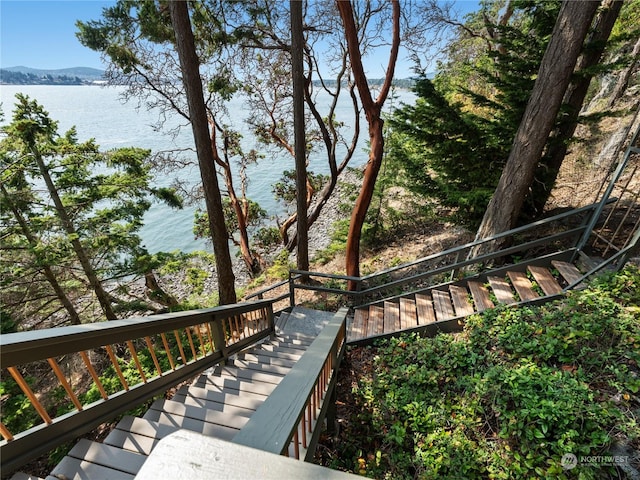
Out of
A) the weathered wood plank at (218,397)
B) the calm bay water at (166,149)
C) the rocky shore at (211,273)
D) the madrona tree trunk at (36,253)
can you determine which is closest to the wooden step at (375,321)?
the weathered wood plank at (218,397)

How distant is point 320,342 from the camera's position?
7.72 ft

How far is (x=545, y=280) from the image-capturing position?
12.5ft

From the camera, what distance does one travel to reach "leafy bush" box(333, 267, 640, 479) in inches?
81.0

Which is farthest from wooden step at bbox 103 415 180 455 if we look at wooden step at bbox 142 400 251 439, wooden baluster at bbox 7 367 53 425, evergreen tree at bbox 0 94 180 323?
evergreen tree at bbox 0 94 180 323

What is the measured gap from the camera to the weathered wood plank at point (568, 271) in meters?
3.58

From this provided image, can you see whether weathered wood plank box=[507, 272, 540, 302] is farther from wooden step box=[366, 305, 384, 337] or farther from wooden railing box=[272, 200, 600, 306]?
wooden step box=[366, 305, 384, 337]

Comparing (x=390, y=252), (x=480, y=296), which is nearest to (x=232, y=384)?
(x=480, y=296)

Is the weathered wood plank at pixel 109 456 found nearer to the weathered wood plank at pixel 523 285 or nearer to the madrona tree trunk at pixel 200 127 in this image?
the madrona tree trunk at pixel 200 127

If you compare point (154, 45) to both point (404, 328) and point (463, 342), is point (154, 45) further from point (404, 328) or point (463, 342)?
point (463, 342)

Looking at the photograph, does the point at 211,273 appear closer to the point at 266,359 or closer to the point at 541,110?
the point at 266,359

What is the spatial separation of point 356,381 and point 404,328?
3.40 ft

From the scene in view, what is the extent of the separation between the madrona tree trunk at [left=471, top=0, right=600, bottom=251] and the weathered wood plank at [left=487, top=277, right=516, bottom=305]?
0.75 m
